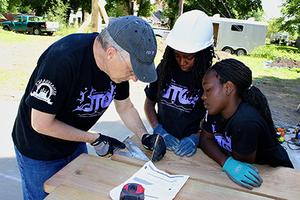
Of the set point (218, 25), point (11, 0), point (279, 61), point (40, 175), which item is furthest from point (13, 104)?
point (11, 0)

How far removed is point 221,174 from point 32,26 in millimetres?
21765

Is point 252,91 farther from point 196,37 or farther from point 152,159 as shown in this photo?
point 152,159

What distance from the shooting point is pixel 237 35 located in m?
19.1

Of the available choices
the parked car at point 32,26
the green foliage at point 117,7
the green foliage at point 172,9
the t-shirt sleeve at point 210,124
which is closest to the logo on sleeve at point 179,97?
the t-shirt sleeve at point 210,124

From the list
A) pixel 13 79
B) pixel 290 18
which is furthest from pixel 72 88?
pixel 290 18

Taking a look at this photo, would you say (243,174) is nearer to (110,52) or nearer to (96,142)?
(96,142)

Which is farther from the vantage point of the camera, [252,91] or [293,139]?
[293,139]

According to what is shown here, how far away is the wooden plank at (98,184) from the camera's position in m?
1.36

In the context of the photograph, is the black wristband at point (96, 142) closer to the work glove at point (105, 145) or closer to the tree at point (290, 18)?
the work glove at point (105, 145)

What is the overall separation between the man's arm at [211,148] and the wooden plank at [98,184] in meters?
0.28

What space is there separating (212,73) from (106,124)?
292 centimetres

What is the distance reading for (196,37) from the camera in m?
1.91

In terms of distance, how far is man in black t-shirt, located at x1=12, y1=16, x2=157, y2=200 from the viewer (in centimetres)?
136

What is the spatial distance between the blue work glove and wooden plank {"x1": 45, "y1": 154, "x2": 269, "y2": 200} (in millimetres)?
92
